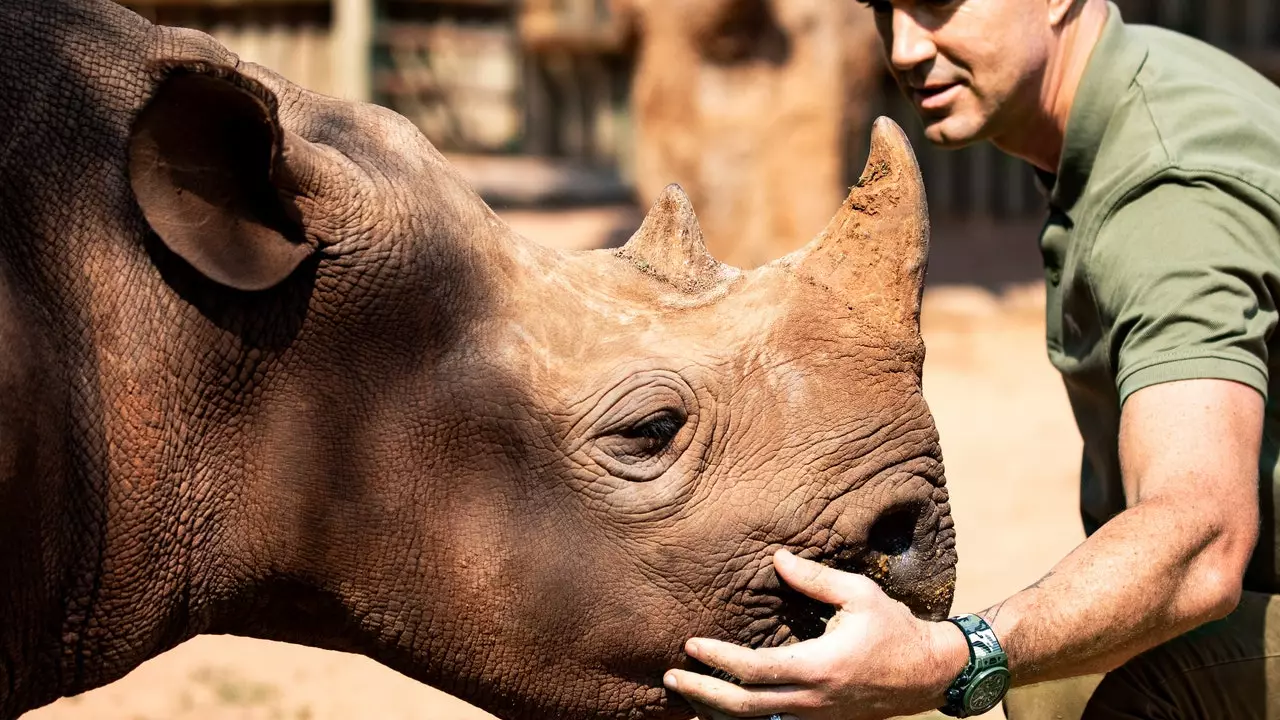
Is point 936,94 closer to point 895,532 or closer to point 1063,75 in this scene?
point 1063,75

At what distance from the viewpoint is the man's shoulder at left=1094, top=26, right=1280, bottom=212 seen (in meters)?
3.01

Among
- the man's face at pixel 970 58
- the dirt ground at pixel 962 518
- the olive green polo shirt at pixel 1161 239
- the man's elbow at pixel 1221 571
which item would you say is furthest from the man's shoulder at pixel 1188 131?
the dirt ground at pixel 962 518

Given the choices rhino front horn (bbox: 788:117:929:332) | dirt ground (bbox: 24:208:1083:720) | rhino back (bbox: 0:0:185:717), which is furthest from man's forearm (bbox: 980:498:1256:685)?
dirt ground (bbox: 24:208:1083:720)

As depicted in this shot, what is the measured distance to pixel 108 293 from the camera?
2.43m

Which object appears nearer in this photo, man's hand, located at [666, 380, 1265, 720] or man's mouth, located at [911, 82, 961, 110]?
man's hand, located at [666, 380, 1265, 720]

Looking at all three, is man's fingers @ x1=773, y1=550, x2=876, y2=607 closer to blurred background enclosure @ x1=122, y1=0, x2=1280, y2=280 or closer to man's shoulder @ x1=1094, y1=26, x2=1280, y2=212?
man's shoulder @ x1=1094, y1=26, x2=1280, y2=212

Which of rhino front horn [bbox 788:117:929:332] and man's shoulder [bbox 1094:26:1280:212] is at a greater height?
man's shoulder [bbox 1094:26:1280:212]

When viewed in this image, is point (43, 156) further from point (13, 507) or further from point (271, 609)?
point (271, 609)

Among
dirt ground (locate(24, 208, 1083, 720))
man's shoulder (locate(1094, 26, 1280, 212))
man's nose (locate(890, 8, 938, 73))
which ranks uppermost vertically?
man's nose (locate(890, 8, 938, 73))

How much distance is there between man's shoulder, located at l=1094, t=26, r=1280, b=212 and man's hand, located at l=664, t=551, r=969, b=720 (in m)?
1.00

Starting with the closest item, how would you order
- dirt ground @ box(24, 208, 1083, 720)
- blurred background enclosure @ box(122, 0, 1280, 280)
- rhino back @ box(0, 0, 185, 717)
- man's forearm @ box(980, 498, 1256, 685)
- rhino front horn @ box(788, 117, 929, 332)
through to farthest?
Answer: rhino back @ box(0, 0, 185, 717) < man's forearm @ box(980, 498, 1256, 685) < rhino front horn @ box(788, 117, 929, 332) < dirt ground @ box(24, 208, 1083, 720) < blurred background enclosure @ box(122, 0, 1280, 280)

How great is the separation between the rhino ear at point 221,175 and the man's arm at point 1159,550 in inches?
48.0

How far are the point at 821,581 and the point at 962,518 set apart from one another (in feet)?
14.8

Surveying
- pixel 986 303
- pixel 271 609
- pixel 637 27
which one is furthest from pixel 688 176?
pixel 271 609
